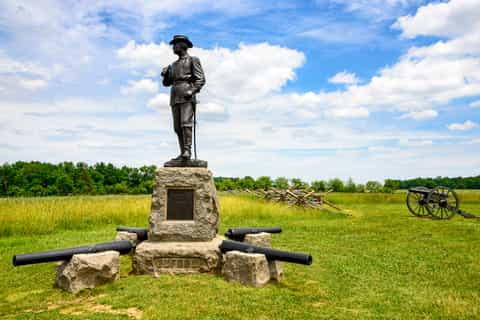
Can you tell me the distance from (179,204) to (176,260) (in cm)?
102

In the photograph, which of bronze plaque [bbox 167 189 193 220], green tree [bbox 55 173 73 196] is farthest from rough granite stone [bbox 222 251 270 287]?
green tree [bbox 55 173 73 196]

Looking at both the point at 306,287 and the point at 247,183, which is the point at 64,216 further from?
the point at 247,183

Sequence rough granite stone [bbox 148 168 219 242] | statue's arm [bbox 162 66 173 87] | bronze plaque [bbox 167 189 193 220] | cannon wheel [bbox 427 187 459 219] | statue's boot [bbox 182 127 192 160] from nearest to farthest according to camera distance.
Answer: rough granite stone [bbox 148 168 219 242], bronze plaque [bbox 167 189 193 220], statue's boot [bbox 182 127 192 160], statue's arm [bbox 162 66 173 87], cannon wheel [bbox 427 187 459 219]

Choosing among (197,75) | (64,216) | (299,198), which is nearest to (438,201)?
(299,198)

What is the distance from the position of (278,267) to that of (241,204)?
36.3 ft

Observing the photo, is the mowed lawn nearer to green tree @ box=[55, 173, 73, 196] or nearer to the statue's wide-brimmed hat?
the statue's wide-brimmed hat

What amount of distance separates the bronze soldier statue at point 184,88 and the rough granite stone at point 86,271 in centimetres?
230

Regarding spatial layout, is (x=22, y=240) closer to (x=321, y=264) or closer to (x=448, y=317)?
(x=321, y=264)

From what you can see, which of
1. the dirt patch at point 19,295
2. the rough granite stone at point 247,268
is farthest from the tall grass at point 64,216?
the rough granite stone at point 247,268

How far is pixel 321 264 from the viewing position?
7.24 meters

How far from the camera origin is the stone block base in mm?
6184

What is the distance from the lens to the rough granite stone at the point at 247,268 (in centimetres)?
546

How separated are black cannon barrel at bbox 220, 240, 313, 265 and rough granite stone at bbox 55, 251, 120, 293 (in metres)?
1.81

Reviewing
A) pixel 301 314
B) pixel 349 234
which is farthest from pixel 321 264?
pixel 349 234
